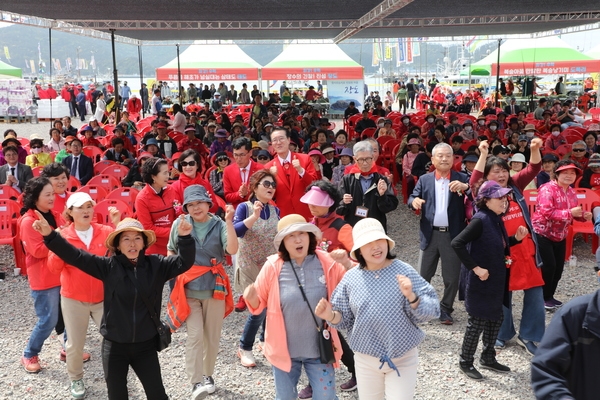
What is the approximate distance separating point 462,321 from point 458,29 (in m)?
16.0

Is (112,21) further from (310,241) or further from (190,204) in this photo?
(310,241)

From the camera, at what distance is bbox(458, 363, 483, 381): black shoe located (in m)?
A: 4.41

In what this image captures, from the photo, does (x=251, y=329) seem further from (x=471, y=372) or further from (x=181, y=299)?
(x=471, y=372)

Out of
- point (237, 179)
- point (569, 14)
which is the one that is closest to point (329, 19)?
point (569, 14)

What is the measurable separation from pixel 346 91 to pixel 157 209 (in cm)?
2144

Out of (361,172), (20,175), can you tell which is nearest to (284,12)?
(20,175)

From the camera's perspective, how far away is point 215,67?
81.8ft

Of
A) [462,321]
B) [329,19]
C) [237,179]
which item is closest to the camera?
[462,321]

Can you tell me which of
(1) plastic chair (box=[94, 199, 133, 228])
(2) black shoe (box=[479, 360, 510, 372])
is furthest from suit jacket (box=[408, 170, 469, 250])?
(1) plastic chair (box=[94, 199, 133, 228])

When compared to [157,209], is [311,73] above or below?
Answer: above

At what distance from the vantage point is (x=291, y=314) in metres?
3.27

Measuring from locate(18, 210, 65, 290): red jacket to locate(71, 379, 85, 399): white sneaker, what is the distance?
0.76 m

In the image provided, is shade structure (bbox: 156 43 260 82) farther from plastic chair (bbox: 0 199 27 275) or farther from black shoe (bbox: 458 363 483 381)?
black shoe (bbox: 458 363 483 381)

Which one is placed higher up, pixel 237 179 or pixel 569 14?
pixel 569 14
